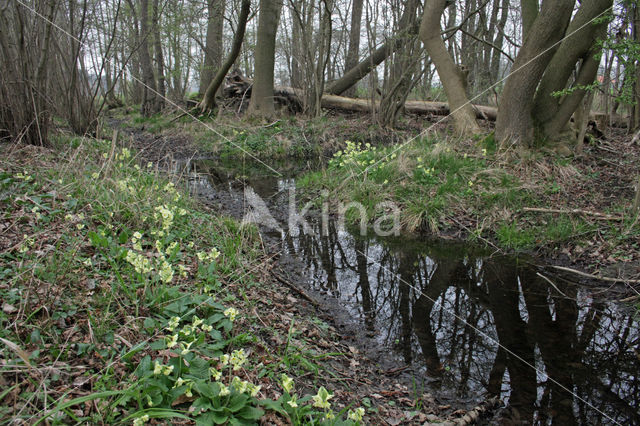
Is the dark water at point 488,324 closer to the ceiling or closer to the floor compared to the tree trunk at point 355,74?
closer to the floor

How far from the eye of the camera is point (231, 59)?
1041 centimetres

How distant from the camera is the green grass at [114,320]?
5.52 feet

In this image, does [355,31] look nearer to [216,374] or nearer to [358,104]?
[358,104]

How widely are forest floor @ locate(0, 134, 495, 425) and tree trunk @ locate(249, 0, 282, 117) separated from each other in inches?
293

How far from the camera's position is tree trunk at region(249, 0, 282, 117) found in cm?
1005

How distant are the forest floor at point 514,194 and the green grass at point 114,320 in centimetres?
272

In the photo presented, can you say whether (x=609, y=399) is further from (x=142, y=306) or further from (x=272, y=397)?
(x=142, y=306)

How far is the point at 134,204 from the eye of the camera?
361 cm

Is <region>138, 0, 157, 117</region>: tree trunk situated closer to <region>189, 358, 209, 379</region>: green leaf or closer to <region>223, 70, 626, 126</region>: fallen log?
<region>223, 70, 626, 126</region>: fallen log

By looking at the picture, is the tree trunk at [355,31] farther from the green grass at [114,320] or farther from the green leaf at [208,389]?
the green leaf at [208,389]

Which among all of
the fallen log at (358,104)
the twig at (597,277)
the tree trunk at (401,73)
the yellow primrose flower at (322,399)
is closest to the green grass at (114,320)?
the yellow primrose flower at (322,399)

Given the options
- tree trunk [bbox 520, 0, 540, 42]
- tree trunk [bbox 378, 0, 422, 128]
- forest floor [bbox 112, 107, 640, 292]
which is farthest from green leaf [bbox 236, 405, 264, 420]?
tree trunk [bbox 378, 0, 422, 128]

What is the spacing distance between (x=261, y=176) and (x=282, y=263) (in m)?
4.22

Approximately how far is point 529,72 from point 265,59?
6574mm
